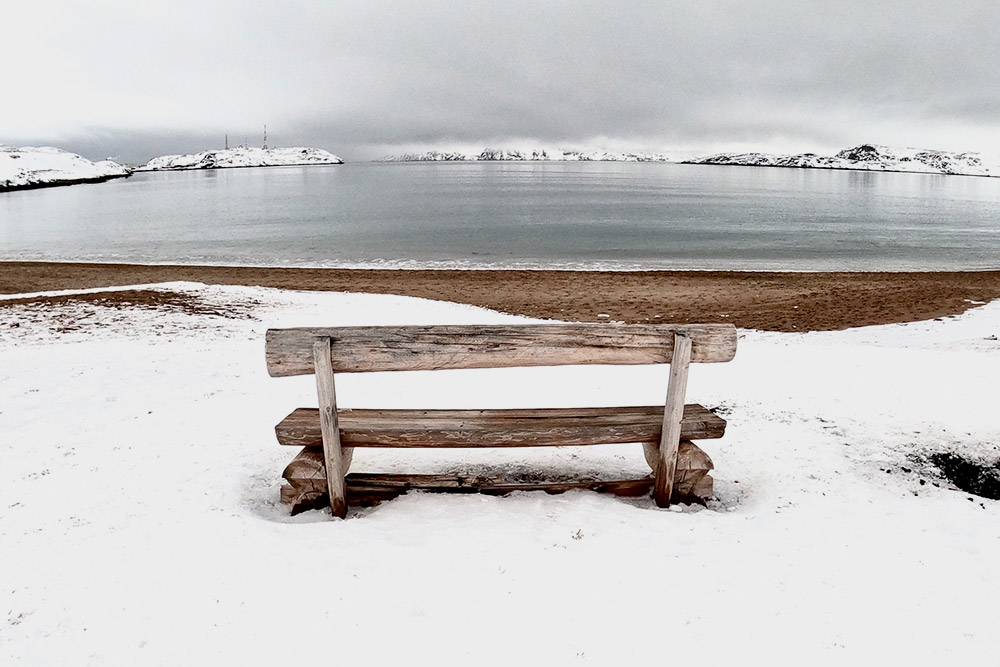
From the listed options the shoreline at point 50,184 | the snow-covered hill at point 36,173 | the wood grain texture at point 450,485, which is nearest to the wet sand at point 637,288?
the wood grain texture at point 450,485

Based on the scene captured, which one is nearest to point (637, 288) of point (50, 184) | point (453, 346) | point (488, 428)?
point (488, 428)

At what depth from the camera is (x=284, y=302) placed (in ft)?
57.3

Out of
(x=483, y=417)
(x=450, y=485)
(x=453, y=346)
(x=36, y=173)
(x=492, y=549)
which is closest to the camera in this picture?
(x=492, y=549)

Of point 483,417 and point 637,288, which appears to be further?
point 637,288

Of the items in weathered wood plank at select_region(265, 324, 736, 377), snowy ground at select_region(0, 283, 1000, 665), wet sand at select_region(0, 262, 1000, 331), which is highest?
weathered wood plank at select_region(265, 324, 736, 377)

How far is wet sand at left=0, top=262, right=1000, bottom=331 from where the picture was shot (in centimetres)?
1747

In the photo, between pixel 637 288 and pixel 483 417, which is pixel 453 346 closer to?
pixel 483 417

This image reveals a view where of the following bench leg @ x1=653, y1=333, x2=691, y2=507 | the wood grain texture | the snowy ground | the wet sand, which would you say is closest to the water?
the wet sand

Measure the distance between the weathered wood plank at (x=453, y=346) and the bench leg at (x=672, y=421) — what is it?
16 centimetres

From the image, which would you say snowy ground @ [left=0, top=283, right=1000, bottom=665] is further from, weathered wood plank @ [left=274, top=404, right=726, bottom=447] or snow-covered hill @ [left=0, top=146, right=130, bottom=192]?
snow-covered hill @ [left=0, top=146, right=130, bottom=192]

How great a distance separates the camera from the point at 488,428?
5.06m

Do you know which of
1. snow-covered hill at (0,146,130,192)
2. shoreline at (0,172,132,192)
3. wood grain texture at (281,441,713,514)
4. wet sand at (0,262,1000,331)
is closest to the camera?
wood grain texture at (281,441,713,514)

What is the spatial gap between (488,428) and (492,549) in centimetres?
104

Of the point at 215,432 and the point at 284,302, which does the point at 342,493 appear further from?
the point at 284,302
